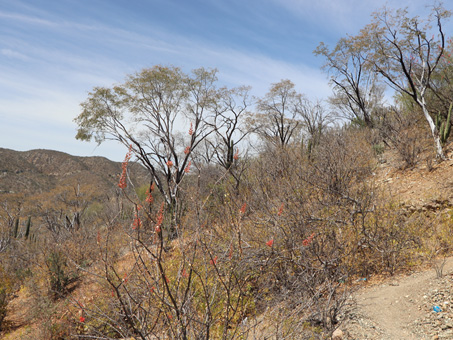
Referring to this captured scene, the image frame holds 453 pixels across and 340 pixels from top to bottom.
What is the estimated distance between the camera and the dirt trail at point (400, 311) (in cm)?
378

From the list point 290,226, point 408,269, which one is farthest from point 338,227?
point 408,269

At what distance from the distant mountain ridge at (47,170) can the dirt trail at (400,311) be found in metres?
41.9

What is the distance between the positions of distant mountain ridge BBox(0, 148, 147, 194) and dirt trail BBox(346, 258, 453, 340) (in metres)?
Answer: 41.9

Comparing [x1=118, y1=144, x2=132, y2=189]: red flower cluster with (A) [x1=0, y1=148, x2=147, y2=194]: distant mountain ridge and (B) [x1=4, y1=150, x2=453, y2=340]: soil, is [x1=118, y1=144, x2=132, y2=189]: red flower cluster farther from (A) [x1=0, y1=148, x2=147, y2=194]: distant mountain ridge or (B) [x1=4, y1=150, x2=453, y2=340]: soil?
(A) [x1=0, y1=148, x2=147, y2=194]: distant mountain ridge

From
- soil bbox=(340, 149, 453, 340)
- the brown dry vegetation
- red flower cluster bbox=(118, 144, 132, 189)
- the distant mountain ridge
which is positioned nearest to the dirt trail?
soil bbox=(340, 149, 453, 340)

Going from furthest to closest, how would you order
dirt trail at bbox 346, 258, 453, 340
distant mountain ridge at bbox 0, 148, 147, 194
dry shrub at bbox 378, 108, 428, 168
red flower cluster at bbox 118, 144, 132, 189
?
distant mountain ridge at bbox 0, 148, 147, 194 < dry shrub at bbox 378, 108, 428, 168 < dirt trail at bbox 346, 258, 453, 340 < red flower cluster at bbox 118, 144, 132, 189

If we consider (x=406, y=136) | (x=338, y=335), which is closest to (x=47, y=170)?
(x=406, y=136)

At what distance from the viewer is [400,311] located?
4.28 meters

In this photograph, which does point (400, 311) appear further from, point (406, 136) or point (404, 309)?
point (406, 136)

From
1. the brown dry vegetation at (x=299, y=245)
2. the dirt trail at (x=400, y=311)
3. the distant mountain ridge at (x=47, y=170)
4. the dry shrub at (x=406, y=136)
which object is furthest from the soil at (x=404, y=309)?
the distant mountain ridge at (x=47, y=170)

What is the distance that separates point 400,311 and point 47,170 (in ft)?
225

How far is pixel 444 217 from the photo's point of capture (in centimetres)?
715

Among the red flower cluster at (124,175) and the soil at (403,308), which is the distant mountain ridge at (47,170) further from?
the red flower cluster at (124,175)

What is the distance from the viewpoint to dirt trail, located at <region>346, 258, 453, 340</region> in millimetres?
3779
